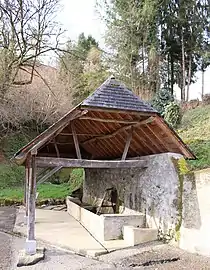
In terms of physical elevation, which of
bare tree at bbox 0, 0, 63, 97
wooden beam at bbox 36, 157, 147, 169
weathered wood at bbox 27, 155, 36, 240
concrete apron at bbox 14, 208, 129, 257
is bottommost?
concrete apron at bbox 14, 208, 129, 257

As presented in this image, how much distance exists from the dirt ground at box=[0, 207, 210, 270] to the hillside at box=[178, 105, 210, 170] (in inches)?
106

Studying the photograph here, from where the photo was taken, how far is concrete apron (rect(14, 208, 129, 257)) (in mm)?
7320

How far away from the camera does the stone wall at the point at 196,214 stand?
6559mm

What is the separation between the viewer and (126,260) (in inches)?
252

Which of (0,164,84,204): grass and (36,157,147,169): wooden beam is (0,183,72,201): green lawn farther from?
(36,157,147,169): wooden beam

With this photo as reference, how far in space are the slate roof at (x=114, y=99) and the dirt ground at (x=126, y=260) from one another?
3.07 meters

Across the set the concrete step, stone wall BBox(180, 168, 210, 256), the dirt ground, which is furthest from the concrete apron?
stone wall BBox(180, 168, 210, 256)

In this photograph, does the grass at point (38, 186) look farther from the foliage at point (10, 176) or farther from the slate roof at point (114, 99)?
the slate roof at point (114, 99)

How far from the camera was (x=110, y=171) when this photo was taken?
36.2 ft

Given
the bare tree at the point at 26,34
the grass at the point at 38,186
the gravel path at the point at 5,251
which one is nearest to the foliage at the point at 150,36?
the grass at the point at 38,186

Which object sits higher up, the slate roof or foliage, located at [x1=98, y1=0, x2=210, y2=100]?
foliage, located at [x1=98, y1=0, x2=210, y2=100]

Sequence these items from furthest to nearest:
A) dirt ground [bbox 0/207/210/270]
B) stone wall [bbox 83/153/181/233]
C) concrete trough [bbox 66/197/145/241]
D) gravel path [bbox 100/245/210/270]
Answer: concrete trough [bbox 66/197/145/241] < stone wall [bbox 83/153/181/233] < dirt ground [bbox 0/207/210/270] < gravel path [bbox 100/245/210/270]

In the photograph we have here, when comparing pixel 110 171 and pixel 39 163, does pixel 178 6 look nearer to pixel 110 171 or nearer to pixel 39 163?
pixel 110 171

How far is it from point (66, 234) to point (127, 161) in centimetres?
291
